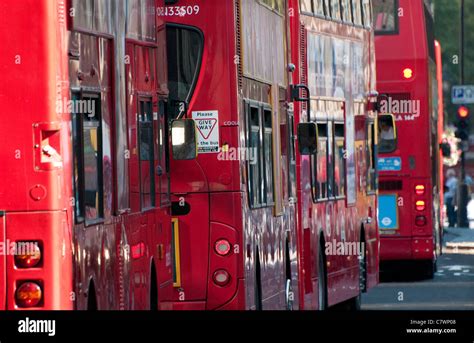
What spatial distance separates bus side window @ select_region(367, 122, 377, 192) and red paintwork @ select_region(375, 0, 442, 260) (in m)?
3.25

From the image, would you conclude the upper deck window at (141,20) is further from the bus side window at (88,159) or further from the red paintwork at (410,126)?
the red paintwork at (410,126)

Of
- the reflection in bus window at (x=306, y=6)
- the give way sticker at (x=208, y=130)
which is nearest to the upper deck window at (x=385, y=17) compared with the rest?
the reflection in bus window at (x=306, y=6)

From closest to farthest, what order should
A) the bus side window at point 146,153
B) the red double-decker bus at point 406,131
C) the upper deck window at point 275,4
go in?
the bus side window at point 146,153 → the upper deck window at point 275,4 → the red double-decker bus at point 406,131

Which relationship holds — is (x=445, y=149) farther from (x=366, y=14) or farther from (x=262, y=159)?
(x=262, y=159)

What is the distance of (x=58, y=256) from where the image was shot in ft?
35.5

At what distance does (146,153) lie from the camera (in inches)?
563

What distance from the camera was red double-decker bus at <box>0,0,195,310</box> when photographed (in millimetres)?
10828

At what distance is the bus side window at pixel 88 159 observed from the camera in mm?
11312

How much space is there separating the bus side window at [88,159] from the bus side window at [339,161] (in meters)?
11.4

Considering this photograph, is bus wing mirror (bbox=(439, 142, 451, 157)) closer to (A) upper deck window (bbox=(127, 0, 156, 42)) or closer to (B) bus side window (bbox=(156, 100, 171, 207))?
(B) bus side window (bbox=(156, 100, 171, 207))

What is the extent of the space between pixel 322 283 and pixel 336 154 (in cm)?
192

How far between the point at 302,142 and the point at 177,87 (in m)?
3.63

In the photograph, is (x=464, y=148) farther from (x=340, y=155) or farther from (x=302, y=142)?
(x=302, y=142)

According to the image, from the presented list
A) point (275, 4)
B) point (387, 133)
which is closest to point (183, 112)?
point (275, 4)
